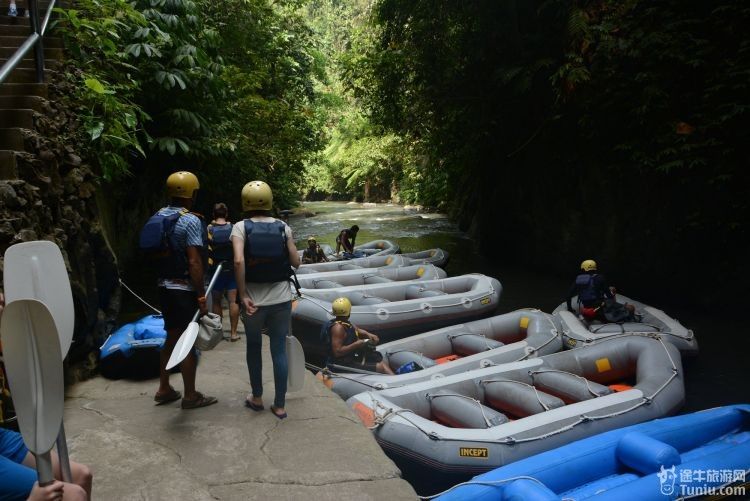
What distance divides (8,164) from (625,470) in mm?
4628

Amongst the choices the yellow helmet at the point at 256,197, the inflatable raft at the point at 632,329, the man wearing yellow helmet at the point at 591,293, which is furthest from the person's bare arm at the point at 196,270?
the man wearing yellow helmet at the point at 591,293

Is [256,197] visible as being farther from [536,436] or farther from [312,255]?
[312,255]

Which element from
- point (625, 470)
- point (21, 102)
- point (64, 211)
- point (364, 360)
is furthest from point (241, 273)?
point (625, 470)

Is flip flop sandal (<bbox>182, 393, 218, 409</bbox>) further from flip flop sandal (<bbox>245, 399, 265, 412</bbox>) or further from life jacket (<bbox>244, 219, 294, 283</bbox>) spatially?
life jacket (<bbox>244, 219, 294, 283</bbox>)

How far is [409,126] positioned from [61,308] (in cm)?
1491

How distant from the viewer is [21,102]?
3.77 meters

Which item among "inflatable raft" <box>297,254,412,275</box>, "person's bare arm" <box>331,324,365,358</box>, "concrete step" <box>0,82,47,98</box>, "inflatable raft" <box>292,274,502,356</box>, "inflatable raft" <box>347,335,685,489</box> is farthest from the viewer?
"inflatable raft" <box>297,254,412,275</box>

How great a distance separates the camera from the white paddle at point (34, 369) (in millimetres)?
1302

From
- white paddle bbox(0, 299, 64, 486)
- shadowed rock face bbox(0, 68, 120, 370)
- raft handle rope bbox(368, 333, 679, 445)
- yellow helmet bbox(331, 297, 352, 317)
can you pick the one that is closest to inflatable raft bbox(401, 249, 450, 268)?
yellow helmet bbox(331, 297, 352, 317)

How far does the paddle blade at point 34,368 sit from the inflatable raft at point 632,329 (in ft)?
22.2

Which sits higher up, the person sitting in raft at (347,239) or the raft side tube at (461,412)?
the person sitting in raft at (347,239)

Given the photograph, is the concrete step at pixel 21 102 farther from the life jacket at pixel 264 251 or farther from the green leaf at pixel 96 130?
the life jacket at pixel 264 251

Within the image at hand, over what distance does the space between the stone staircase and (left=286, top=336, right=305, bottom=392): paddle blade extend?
6.46 ft

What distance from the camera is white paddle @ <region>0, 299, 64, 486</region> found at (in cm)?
Answer: 130
